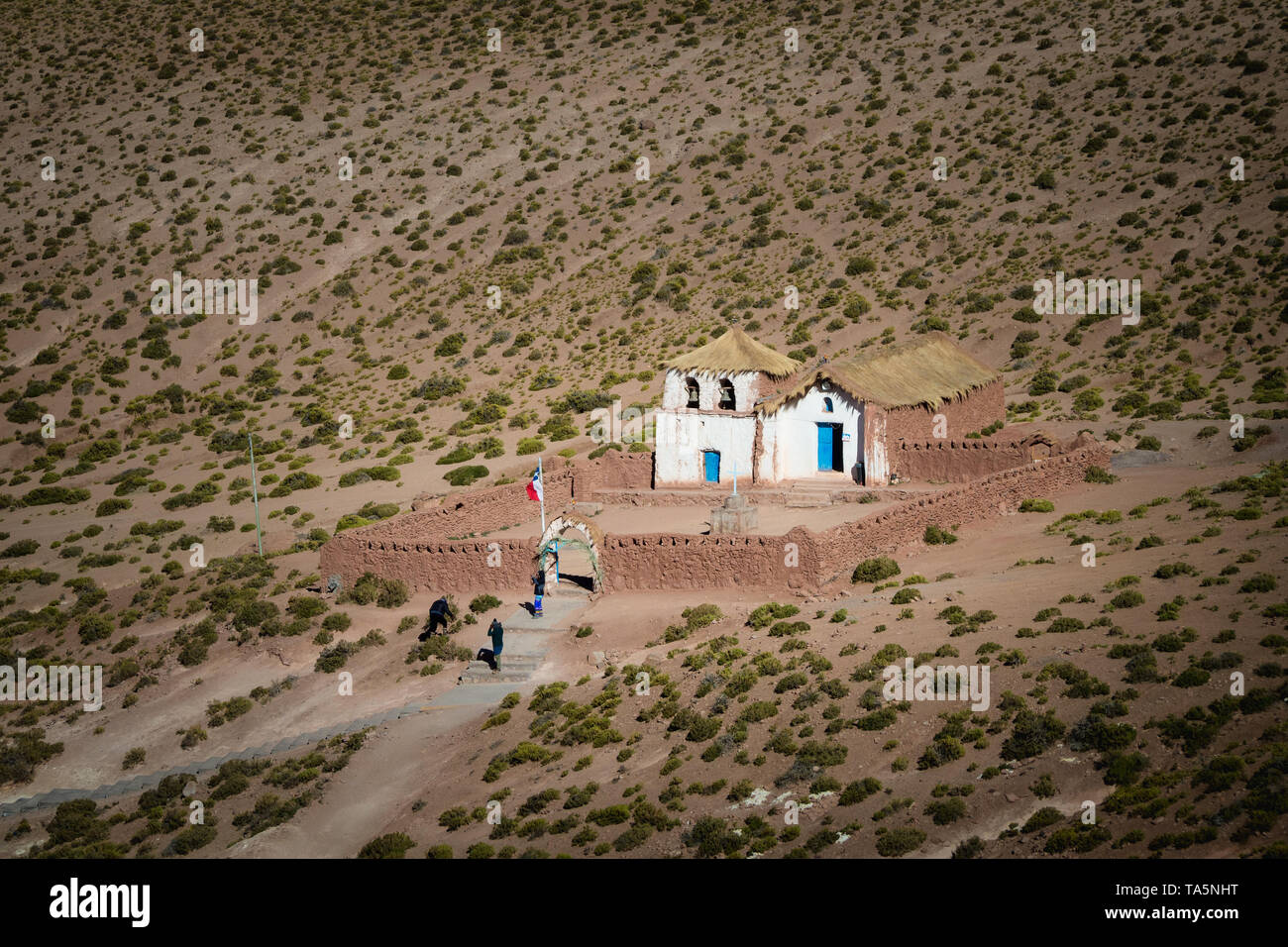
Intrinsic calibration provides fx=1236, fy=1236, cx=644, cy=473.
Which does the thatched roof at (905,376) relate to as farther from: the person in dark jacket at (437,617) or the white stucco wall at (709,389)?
the person in dark jacket at (437,617)

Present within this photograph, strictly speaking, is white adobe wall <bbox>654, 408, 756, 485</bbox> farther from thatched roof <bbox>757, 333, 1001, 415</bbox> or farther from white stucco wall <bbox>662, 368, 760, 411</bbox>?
thatched roof <bbox>757, 333, 1001, 415</bbox>

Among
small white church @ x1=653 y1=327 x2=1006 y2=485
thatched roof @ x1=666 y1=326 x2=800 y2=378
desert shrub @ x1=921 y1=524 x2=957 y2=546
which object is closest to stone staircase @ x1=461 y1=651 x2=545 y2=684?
desert shrub @ x1=921 y1=524 x2=957 y2=546

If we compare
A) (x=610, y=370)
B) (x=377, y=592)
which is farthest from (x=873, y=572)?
(x=610, y=370)

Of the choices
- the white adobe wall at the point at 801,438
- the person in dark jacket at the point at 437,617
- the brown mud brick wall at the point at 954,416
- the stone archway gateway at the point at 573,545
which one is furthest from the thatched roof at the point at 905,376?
the person in dark jacket at the point at 437,617

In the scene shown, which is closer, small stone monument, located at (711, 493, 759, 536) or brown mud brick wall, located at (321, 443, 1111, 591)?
Result: brown mud brick wall, located at (321, 443, 1111, 591)

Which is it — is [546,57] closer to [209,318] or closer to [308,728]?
[209,318]

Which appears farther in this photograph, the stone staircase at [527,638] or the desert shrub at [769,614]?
the stone staircase at [527,638]

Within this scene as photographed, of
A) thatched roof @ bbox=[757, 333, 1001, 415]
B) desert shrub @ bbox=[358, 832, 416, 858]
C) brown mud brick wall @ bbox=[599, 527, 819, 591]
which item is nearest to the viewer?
desert shrub @ bbox=[358, 832, 416, 858]
